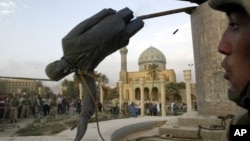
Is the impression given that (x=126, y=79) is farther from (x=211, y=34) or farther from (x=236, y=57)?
(x=236, y=57)

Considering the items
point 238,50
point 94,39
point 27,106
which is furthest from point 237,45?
point 27,106

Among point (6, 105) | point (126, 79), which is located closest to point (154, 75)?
point (126, 79)

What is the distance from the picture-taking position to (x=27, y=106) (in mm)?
15586

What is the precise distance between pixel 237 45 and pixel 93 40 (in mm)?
1427

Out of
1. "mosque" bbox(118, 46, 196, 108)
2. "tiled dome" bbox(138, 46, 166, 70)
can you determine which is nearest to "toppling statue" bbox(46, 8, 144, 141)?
"mosque" bbox(118, 46, 196, 108)

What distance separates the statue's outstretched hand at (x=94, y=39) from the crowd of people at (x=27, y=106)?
37.1 ft

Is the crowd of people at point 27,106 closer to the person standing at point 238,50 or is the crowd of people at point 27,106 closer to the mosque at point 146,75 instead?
the person standing at point 238,50

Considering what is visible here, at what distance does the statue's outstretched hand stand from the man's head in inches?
50.6

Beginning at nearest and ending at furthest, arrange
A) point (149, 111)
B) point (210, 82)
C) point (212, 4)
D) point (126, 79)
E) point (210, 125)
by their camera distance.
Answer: point (212, 4) < point (210, 125) < point (210, 82) < point (149, 111) < point (126, 79)

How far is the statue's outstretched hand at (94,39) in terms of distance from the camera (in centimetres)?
212

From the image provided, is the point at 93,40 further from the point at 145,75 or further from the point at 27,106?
the point at 145,75

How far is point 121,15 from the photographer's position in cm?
217

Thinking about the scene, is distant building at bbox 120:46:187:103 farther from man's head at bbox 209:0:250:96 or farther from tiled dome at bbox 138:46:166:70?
man's head at bbox 209:0:250:96

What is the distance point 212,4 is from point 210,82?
5129 mm
